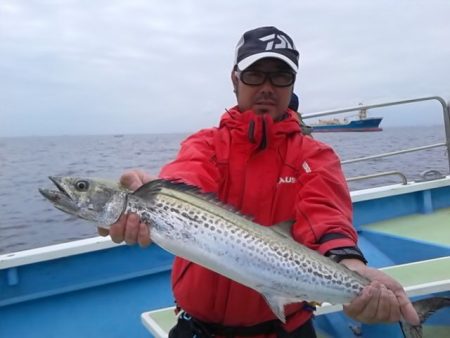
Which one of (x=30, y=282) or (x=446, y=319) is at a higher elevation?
(x=30, y=282)

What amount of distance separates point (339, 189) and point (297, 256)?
466 mm

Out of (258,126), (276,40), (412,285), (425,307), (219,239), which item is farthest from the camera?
(412,285)

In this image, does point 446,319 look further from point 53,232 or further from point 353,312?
point 53,232

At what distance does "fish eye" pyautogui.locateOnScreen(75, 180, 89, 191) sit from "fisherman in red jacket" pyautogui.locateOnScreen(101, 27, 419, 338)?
198 millimetres

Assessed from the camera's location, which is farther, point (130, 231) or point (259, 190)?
point (259, 190)

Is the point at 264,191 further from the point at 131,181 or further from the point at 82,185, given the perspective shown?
the point at 82,185

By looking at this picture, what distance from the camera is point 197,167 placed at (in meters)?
2.49

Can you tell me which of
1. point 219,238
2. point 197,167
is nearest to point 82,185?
point 197,167

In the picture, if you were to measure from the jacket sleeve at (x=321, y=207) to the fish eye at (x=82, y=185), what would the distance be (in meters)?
1.07

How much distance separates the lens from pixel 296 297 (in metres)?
2.30

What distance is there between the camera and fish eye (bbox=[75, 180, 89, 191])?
7.55ft

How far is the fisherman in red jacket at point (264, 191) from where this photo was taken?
7.79ft

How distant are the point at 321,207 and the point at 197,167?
673 millimetres

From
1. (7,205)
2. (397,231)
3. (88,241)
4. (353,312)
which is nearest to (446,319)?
(397,231)
